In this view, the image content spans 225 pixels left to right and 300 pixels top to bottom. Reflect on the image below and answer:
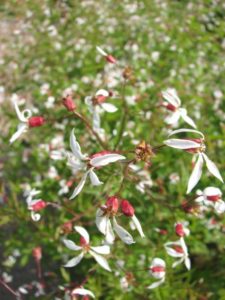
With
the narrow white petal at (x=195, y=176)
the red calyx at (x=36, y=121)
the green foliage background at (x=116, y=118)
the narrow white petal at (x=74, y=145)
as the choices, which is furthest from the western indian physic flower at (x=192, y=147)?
the red calyx at (x=36, y=121)

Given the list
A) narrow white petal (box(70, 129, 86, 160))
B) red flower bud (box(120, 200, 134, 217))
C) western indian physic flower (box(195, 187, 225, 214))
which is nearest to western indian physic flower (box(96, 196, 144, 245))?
red flower bud (box(120, 200, 134, 217))

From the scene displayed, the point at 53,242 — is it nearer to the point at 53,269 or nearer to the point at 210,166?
the point at 53,269

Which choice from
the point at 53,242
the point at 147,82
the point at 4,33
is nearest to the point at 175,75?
the point at 147,82

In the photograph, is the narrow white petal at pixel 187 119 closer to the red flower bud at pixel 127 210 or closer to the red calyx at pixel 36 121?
the red flower bud at pixel 127 210

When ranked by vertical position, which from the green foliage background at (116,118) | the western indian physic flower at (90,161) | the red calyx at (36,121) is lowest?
the green foliage background at (116,118)

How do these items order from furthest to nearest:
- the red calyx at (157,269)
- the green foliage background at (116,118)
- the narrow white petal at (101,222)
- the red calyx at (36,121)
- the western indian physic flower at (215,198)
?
the green foliage background at (116,118)
the red calyx at (157,269)
the red calyx at (36,121)
the western indian physic flower at (215,198)
the narrow white petal at (101,222)

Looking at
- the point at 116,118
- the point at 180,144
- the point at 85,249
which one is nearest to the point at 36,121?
the point at 85,249
